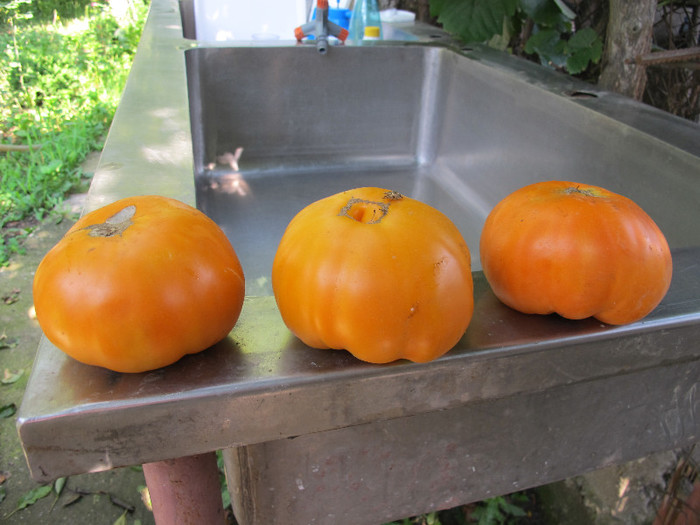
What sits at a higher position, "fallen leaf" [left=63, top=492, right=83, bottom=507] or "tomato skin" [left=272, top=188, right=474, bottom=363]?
"tomato skin" [left=272, top=188, right=474, bottom=363]

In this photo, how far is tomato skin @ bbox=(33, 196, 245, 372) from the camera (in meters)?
0.57

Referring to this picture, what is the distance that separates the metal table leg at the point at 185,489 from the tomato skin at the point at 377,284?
0.25 metres

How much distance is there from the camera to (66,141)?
4148mm

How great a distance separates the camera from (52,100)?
4906 millimetres

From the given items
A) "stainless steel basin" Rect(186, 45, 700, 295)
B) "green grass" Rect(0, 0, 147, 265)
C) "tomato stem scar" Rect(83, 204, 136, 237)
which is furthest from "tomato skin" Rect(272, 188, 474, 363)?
"green grass" Rect(0, 0, 147, 265)

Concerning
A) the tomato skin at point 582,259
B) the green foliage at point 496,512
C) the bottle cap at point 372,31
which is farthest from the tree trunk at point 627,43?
the green foliage at point 496,512

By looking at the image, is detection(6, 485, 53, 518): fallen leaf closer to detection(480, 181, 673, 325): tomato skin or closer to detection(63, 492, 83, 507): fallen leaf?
detection(63, 492, 83, 507): fallen leaf

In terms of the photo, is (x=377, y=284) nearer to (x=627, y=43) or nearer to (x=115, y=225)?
(x=115, y=225)

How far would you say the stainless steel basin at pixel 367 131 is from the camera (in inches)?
63.8

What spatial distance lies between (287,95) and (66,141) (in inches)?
112

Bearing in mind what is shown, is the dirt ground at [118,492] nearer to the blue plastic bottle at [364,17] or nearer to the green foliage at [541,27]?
the green foliage at [541,27]

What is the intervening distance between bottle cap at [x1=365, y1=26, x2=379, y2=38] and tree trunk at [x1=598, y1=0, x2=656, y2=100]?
2.67 feet

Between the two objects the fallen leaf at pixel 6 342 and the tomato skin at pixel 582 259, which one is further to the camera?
the fallen leaf at pixel 6 342

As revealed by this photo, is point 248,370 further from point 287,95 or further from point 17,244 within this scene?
point 17,244
